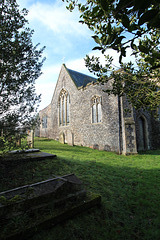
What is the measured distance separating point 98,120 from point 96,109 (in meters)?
1.02

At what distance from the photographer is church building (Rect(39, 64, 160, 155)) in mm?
9930

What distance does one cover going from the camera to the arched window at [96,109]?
12158 millimetres

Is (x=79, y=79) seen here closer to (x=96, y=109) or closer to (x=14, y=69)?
(x=96, y=109)

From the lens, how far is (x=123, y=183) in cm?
430

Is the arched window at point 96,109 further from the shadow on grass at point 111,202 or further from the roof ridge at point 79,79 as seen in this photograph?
the shadow on grass at point 111,202

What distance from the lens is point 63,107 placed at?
1758 cm

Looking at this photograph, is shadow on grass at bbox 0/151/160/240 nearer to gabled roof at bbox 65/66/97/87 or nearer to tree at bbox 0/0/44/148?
tree at bbox 0/0/44/148

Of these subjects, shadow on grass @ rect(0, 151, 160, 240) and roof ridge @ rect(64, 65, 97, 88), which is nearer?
shadow on grass @ rect(0, 151, 160, 240)

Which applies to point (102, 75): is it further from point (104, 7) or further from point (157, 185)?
point (157, 185)

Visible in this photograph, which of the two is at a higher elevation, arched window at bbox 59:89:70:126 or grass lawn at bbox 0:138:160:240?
arched window at bbox 59:89:70:126

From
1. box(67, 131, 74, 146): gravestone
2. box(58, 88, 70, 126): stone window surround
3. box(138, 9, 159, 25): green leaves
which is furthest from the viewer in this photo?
box(58, 88, 70, 126): stone window surround

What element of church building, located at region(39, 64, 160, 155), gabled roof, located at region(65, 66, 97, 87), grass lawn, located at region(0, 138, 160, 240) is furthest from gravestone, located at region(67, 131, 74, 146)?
grass lawn, located at region(0, 138, 160, 240)

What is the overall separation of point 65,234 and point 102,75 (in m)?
3.76

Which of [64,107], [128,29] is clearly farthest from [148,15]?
[64,107]
